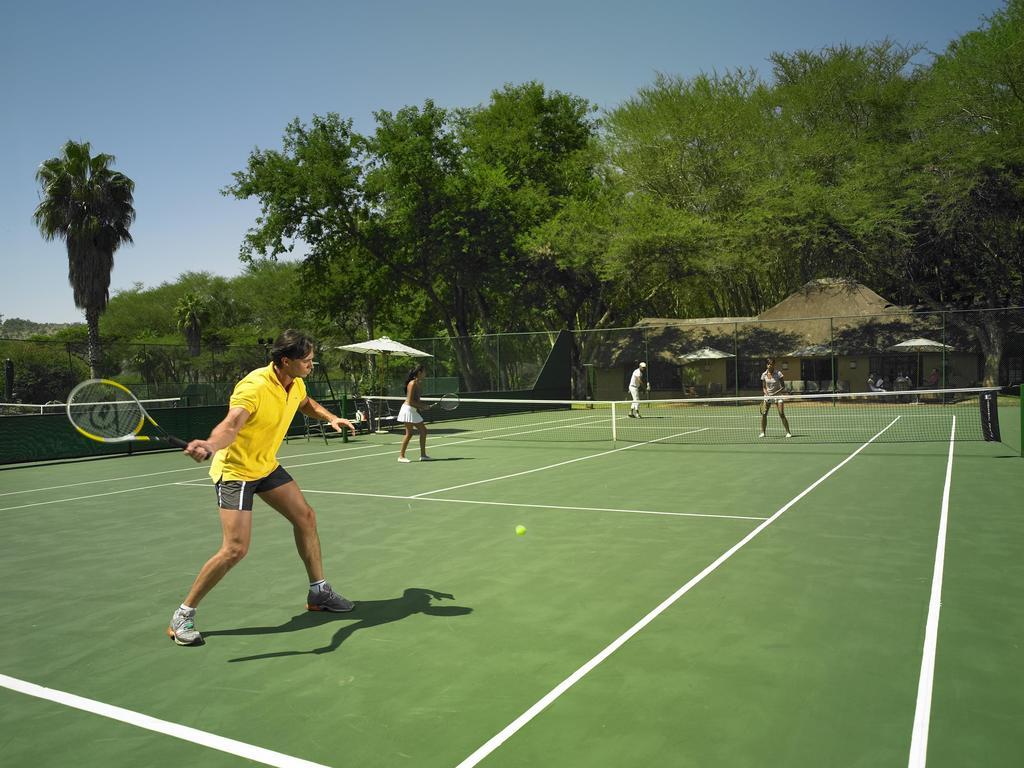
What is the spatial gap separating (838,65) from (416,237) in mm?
23690

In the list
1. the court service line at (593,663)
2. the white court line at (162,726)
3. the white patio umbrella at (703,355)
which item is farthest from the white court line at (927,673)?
the white patio umbrella at (703,355)

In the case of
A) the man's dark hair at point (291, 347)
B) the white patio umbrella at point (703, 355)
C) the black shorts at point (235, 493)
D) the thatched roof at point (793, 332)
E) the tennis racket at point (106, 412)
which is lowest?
the black shorts at point (235, 493)

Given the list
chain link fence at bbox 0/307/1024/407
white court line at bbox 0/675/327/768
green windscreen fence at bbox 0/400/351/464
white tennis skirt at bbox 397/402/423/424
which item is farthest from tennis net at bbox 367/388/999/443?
white court line at bbox 0/675/327/768

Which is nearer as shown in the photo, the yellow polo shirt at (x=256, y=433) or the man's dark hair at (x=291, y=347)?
the yellow polo shirt at (x=256, y=433)

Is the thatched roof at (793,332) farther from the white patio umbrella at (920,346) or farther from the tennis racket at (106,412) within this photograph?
the tennis racket at (106,412)

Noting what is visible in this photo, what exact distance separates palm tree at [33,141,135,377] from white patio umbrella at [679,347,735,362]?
80.1ft

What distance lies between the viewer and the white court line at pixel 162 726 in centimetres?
340

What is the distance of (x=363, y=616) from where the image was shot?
539 centimetres

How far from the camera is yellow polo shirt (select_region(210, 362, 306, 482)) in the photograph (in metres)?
4.78

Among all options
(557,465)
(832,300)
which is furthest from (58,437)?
(832,300)

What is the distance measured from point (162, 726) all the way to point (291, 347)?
2190 millimetres

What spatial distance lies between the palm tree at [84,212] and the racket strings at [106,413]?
29466mm

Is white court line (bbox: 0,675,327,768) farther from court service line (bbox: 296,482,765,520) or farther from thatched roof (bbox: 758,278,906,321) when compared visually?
thatched roof (bbox: 758,278,906,321)

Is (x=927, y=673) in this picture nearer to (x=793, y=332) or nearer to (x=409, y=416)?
(x=409, y=416)
